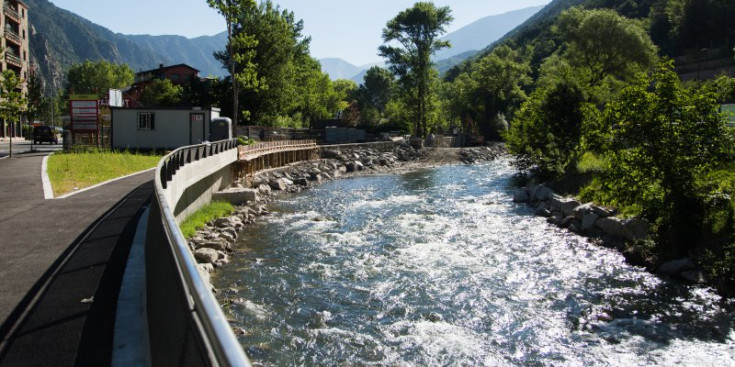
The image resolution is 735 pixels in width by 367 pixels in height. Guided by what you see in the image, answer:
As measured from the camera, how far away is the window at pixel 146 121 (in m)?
40.9

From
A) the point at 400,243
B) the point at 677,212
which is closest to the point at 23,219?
the point at 400,243

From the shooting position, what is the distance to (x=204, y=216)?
2142 centimetres

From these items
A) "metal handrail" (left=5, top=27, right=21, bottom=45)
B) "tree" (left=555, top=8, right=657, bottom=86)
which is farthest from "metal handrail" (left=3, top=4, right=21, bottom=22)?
"tree" (left=555, top=8, right=657, bottom=86)

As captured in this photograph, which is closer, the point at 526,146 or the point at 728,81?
the point at 728,81

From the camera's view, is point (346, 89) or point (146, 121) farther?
point (346, 89)

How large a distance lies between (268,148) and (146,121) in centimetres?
964

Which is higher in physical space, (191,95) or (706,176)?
(191,95)

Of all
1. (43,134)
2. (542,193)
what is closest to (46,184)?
(542,193)

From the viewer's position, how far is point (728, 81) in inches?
659

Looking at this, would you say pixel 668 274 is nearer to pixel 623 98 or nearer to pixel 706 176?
pixel 706 176

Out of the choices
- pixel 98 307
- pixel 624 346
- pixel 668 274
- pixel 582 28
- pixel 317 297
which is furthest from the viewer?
pixel 582 28

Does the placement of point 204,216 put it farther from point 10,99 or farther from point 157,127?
point 157,127

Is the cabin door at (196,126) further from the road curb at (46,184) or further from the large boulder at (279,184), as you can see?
the road curb at (46,184)

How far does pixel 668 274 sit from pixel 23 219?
1696 centimetres
